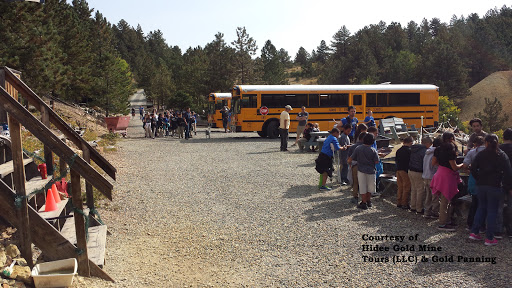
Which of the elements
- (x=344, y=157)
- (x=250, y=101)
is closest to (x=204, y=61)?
(x=250, y=101)

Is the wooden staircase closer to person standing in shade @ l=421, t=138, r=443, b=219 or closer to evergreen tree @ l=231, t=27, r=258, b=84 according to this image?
person standing in shade @ l=421, t=138, r=443, b=219

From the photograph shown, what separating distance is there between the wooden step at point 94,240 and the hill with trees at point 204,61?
11956mm

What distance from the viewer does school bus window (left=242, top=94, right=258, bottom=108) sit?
2333 centimetres

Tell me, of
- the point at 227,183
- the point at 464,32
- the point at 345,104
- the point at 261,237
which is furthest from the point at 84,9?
the point at 464,32

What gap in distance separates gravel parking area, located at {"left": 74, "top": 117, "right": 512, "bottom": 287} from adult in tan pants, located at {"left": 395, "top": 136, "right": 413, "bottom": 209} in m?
0.25

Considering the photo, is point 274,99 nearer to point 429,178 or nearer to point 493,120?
point 429,178

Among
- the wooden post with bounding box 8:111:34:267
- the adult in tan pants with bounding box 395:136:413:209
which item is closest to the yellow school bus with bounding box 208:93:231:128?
the adult in tan pants with bounding box 395:136:413:209

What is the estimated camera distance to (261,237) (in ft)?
23.1

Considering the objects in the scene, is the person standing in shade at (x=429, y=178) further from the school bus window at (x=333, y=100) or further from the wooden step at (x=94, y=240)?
the school bus window at (x=333, y=100)

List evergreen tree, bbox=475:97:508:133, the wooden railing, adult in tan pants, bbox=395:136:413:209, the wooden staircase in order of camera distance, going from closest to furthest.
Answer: the wooden staircase
the wooden railing
adult in tan pants, bbox=395:136:413:209
evergreen tree, bbox=475:97:508:133

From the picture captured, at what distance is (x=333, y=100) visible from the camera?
23797 mm

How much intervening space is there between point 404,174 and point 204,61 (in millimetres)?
60778

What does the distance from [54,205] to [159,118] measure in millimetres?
22229

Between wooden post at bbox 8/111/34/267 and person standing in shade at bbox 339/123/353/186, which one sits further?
person standing in shade at bbox 339/123/353/186
